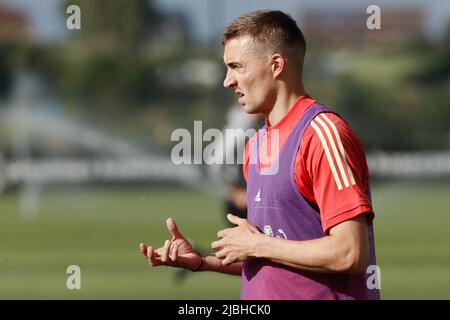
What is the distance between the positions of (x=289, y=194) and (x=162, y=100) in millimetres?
20749

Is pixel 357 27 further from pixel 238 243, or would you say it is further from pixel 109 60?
pixel 238 243

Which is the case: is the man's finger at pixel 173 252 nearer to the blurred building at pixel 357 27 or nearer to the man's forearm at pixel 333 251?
the man's forearm at pixel 333 251

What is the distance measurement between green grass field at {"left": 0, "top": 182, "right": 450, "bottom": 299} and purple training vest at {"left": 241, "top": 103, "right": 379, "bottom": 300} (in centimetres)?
723

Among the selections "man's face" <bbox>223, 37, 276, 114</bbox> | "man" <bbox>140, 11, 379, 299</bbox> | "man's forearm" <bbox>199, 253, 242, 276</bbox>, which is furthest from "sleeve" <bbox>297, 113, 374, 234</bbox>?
"man's forearm" <bbox>199, 253, 242, 276</bbox>

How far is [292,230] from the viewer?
4.30 metres

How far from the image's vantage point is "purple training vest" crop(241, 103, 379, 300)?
428 centimetres

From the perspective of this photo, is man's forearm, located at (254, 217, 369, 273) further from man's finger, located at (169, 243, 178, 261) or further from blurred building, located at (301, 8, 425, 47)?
blurred building, located at (301, 8, 425, 47)

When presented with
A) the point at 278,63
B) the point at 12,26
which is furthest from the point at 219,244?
the point at 12,26

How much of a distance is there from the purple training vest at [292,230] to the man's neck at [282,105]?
0.13 m

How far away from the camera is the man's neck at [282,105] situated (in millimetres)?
4477

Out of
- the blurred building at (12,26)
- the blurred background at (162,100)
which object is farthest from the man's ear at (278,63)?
the blurred building at (12,26)
